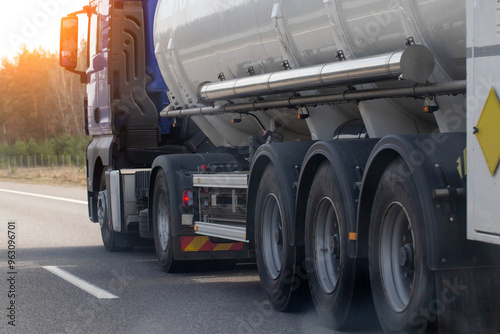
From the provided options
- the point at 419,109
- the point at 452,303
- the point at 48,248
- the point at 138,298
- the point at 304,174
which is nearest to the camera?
the point at 452,303

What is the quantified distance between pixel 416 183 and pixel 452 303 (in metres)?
0.71

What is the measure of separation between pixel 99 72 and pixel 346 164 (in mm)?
7498

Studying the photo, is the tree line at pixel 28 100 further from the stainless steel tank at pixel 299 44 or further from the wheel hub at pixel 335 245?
the wheel hub at pixel 335 245

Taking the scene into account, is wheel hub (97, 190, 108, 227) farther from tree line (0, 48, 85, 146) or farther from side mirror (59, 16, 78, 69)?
tree line (0, 48, 85, 146)

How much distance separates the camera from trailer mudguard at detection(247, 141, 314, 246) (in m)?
7.50

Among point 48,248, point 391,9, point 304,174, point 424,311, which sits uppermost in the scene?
point 391,9

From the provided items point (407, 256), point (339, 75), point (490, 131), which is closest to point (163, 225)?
point (339, 75)

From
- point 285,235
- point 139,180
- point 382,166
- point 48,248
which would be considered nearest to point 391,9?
point 382,166

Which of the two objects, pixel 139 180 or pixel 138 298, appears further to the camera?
pixel 139 180

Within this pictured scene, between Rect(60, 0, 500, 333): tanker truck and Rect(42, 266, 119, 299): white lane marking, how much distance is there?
108 cm

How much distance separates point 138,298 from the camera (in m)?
8.66

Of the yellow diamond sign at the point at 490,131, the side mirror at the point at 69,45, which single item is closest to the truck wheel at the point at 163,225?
the side mirror at the point at 69,45

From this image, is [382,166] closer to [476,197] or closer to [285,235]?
[476,197]

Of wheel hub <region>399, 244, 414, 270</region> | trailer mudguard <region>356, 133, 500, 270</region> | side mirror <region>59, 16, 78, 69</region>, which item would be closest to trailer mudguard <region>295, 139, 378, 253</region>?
wheel hub <region>399, 244, 414, 270</region>
